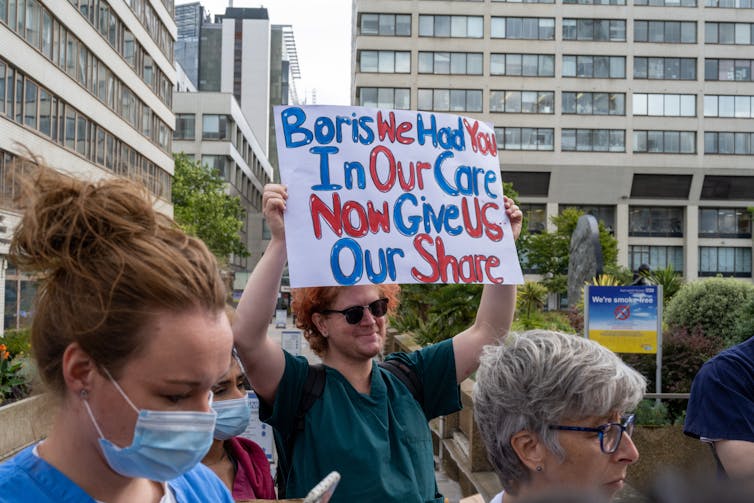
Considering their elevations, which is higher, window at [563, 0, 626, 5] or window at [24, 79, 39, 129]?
window at [563, 0, 626, 5]

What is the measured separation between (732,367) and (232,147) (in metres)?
72.4

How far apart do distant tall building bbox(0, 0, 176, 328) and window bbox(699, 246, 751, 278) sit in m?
Answer: 41.4

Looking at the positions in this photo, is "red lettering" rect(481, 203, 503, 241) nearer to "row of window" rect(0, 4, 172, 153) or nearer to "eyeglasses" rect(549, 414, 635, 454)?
"eyeglasses" rect(549, 414, 635, 454)

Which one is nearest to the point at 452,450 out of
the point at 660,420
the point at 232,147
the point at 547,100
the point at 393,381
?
the point at 660,420

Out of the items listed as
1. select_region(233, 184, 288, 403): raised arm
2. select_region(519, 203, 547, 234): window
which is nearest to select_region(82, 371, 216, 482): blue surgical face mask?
select_region(233, 184, 288, 403): raised arm

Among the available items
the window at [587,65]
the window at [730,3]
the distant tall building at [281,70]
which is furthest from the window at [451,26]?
the distant tall building at [281,70]

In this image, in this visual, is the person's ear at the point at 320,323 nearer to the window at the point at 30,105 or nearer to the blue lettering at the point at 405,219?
the blue lettering at the point at 405,219

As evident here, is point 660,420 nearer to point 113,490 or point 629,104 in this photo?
point 113,490

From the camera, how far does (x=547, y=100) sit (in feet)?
206

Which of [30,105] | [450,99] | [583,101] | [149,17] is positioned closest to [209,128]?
[450,99]

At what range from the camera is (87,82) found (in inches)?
1297

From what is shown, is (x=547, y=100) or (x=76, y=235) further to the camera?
(x=547, y=100)

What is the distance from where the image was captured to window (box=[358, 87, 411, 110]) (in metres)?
60.6

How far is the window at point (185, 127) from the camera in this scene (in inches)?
2808
